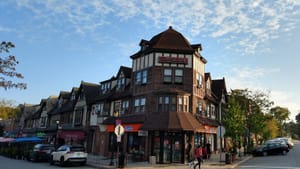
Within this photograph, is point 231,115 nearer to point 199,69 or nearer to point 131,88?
point 199,69

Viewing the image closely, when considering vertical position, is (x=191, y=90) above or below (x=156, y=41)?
below

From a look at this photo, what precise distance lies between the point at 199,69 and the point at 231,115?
220 inches

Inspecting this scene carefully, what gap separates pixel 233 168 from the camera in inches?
755

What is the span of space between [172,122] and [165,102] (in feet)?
8.67

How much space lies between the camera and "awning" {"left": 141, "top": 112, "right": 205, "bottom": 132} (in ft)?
72.6

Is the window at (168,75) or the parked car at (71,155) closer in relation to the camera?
the parked car at (71,155)

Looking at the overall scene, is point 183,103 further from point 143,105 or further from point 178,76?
point 143,105

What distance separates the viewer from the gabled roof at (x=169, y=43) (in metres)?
25.6

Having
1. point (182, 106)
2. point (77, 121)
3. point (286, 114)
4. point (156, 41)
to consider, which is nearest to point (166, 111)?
point (182, 106)

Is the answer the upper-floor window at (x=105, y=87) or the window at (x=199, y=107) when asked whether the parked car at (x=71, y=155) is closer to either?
the window at (x=199, y=107)

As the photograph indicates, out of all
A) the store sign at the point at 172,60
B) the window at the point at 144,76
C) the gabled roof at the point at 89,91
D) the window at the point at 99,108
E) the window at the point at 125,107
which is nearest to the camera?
the store sign at the point at 172,60

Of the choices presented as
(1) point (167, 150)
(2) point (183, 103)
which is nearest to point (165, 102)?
(2) point (183, 103)

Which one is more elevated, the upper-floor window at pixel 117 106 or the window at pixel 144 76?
the window at pixel 144 76

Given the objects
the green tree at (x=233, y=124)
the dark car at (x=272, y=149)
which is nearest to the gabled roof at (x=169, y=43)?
the green tree at (x=233, y=124)
